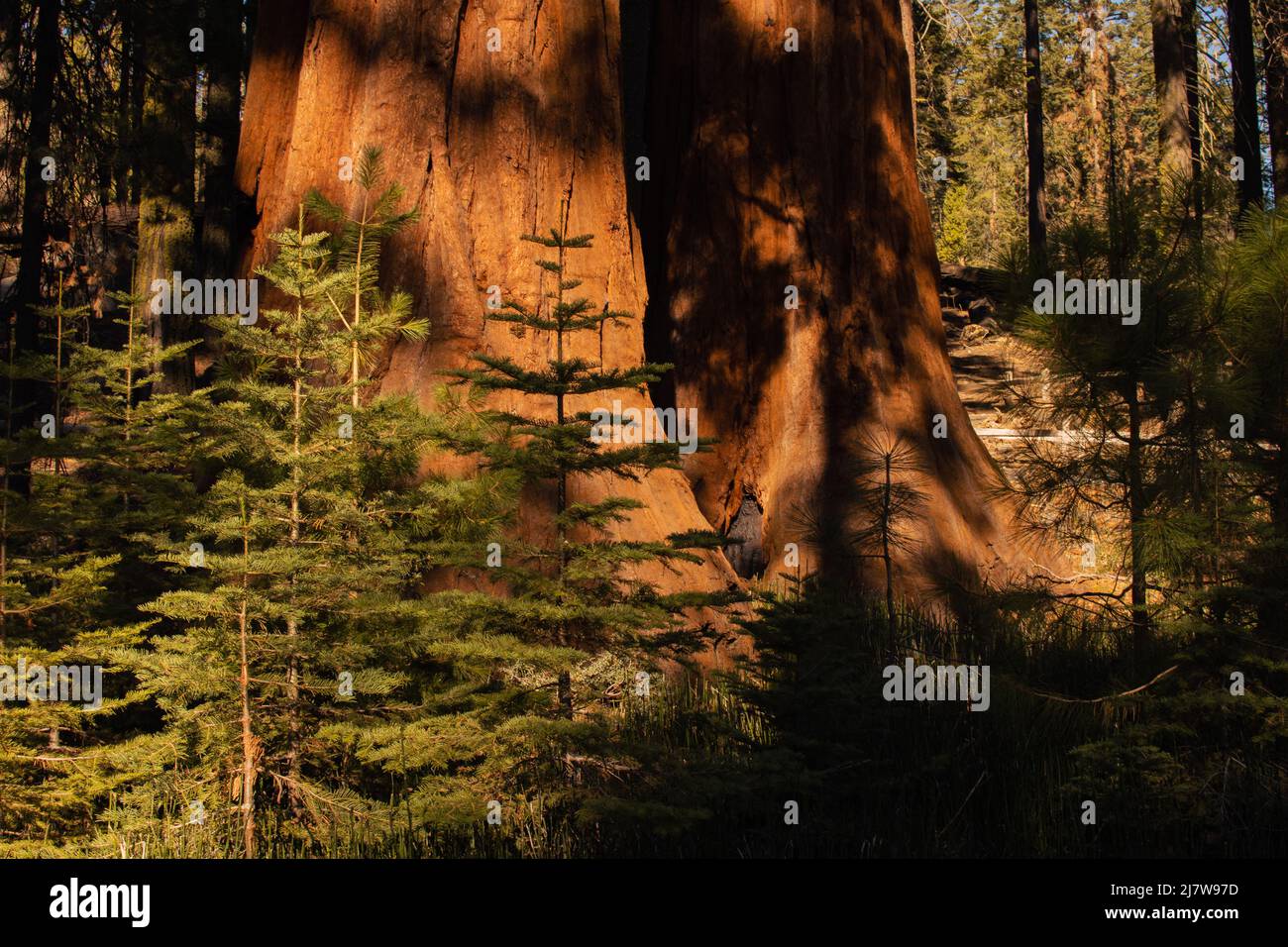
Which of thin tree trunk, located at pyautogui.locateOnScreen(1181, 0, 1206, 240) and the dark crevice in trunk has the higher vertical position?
thin tree trunk, located at pyautogui.locateOnScreen(1181, 0, 1206, 240)

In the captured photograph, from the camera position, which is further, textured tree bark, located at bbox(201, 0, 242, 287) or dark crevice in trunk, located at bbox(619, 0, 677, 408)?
textured tree bark, located at bbox(201, 0, 242, 287)

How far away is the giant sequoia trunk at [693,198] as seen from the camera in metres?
8.29

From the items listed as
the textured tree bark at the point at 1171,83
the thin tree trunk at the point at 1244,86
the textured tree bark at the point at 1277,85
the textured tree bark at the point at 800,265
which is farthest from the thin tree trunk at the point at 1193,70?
the textured tree bark at the point at 800,265

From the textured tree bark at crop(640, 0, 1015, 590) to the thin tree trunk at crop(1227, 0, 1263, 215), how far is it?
5.61m

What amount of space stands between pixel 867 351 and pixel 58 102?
24.6 feet

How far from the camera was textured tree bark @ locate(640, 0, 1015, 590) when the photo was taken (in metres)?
10.2

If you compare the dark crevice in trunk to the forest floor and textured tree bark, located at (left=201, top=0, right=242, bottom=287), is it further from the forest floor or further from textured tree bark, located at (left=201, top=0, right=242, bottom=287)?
textured tree bark, located at (left=201, top=0, right=242, bottom=287)

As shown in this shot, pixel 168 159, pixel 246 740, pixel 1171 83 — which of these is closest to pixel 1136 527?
pixel 246 740

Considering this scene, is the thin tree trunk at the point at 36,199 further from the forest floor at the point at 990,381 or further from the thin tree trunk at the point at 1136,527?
the thin tree trunk at the point at 1136,527

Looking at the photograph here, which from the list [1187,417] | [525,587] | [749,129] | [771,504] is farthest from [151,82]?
[1187,417]

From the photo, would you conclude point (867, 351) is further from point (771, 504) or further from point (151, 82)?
point (151, 82)

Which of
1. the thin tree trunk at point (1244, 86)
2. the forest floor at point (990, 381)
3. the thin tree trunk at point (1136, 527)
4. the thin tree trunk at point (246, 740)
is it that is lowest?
the thin tree trunk at point (246, 740)

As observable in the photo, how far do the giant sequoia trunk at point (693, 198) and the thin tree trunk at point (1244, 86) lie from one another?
18.1 ft

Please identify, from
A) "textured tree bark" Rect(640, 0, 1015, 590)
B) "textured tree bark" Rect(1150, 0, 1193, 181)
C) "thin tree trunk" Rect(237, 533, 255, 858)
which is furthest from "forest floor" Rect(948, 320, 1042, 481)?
"thin tree trunk" Rect(237, 533, 255, 858)
